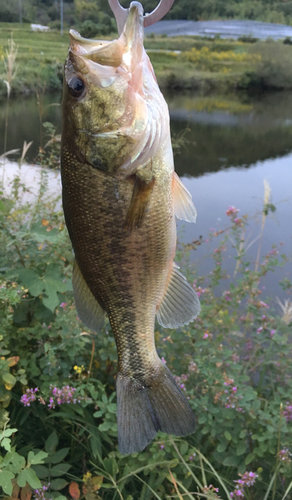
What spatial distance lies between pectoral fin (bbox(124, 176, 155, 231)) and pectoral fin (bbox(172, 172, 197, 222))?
148mm

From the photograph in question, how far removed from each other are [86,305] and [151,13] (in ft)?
3.07

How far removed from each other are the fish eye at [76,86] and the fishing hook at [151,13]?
0.73 feet

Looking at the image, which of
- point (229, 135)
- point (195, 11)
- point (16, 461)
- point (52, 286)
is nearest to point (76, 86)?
point (52, 286)

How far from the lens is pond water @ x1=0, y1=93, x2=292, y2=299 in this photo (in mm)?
5566

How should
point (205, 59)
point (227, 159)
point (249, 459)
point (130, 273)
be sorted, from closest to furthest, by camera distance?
1. point (130, 273)
2. point (249, 459)
3. point (227, 159)
4. point (205, 59)

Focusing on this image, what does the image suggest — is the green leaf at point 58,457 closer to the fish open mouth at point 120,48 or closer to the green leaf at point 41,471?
the green leaf at point 41,471

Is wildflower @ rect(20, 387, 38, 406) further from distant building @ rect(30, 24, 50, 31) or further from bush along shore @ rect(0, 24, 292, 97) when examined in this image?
distant building @ rect(30, 24, 50, 31)

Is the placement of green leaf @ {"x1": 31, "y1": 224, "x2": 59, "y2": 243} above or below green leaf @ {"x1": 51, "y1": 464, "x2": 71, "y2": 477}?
above

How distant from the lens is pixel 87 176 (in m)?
1.07

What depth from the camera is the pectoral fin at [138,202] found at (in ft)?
3.49

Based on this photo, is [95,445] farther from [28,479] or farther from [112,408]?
[28,479]

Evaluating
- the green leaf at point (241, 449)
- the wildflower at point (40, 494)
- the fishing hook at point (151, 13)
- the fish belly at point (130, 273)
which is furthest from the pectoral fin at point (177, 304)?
the wildflower at point (40, 494)

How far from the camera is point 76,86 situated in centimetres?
105

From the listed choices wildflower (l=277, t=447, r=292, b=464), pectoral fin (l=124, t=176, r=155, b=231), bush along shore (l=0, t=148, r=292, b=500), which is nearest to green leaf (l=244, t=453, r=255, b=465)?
bush along shore (l=0, t=148, r=292, b=500)
